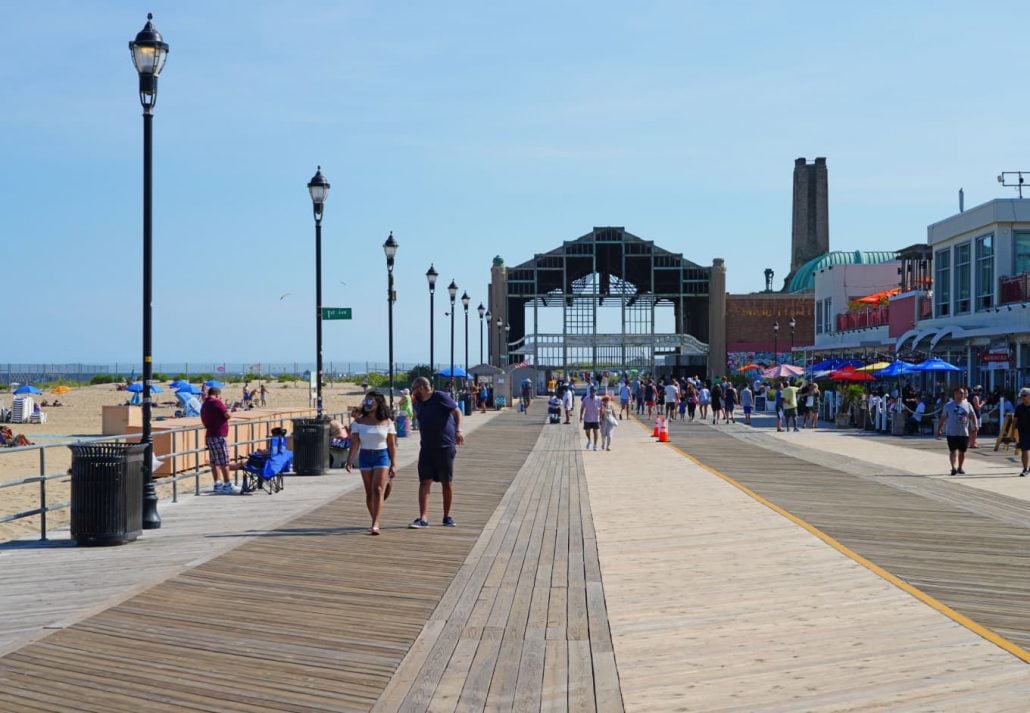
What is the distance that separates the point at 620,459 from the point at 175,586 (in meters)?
16.8

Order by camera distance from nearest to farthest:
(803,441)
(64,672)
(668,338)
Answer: (64,672)
(803,441)
(668,338)

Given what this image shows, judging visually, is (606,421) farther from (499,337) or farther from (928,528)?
(499,337)

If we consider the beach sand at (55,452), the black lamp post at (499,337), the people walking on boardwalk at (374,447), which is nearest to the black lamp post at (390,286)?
the beach sand at (55,452)

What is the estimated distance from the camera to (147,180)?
13773 mm

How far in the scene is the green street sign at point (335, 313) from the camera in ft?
85.0

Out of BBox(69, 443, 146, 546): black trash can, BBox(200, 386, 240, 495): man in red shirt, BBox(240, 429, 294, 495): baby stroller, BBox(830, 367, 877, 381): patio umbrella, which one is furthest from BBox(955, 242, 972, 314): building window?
BBox(69, 443, 146, 546): black trash can

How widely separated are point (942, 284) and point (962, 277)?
2067mm

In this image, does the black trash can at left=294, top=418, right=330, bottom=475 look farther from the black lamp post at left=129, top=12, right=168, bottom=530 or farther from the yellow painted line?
the yellow painted line

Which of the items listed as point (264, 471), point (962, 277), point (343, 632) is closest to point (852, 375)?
point (962, 277)

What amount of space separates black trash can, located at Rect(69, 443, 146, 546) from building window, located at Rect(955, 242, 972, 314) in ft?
117

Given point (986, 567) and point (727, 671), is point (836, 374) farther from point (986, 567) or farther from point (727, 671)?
point (727, 671)

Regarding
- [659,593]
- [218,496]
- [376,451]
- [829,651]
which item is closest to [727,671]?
[829,651]

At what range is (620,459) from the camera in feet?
84.5

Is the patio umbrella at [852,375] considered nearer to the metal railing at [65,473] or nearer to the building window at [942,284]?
the building window at [942,284]
